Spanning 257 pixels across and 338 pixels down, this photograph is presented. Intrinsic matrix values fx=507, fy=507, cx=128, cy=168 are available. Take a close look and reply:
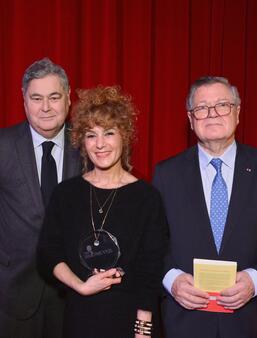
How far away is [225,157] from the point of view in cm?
219

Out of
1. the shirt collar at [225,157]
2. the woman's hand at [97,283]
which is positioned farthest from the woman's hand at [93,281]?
the shirt collar at [225,157]

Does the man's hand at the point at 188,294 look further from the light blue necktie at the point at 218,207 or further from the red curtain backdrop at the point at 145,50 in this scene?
the red curtain backdrop at the point at 145,50

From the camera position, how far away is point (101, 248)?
6.36 feet

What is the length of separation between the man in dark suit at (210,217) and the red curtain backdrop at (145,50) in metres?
0.86

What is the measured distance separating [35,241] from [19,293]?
25 cm

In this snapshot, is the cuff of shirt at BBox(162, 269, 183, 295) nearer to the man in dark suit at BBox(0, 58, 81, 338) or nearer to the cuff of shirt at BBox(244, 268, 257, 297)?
the cuff of shirt at BBox(244, 268, 257, 297)

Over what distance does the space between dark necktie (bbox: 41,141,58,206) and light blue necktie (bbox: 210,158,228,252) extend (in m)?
0.72

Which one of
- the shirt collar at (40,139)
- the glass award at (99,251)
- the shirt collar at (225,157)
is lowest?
the glass award at (99,251)

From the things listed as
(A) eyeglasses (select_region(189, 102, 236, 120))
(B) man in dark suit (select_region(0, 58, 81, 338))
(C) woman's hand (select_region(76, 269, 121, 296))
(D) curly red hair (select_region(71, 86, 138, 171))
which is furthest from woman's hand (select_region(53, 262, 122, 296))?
(A) eyeglasses (select_region(189, 102, 236, 120))

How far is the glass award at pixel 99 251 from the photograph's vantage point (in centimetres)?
194

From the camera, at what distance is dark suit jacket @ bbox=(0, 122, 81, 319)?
224 cm

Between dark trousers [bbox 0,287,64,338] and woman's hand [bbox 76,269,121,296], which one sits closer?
woman's hand [bbox 76,269,121,296]

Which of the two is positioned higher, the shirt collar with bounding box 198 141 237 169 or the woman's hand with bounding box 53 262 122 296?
the shirt collar with bounding box 198 141 237 169

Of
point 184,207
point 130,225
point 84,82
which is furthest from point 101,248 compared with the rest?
point 84,82
